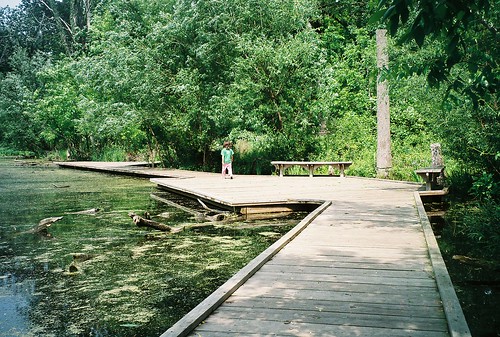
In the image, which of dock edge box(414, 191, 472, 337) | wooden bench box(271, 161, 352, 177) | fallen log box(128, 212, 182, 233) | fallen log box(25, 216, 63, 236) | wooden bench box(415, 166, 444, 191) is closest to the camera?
dock edge box(414, 191, 472, 337)

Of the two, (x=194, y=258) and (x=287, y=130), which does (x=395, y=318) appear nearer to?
(x=194, y=258)

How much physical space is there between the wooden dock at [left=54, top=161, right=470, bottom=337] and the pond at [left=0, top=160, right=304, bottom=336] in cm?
109

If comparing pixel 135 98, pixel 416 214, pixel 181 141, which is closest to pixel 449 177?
pixel 416 214

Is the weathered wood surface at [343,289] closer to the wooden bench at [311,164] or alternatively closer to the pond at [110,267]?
the pond at [110,267]

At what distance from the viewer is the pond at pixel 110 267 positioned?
5141 millimetres

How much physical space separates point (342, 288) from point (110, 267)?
3856 millimetres

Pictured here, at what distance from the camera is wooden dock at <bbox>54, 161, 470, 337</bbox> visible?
3480 millimetres

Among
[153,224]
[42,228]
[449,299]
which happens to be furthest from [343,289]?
[42,228]

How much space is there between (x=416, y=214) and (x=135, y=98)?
17.1 metres

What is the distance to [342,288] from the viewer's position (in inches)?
173

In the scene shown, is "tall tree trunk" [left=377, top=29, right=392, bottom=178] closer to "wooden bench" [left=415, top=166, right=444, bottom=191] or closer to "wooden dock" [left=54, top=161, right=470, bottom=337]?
"wooden bench" [left=415, top=166, right=444, bottom=191]

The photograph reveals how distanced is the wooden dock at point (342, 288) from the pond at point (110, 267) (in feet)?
3.57

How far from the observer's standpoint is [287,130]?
1817cm

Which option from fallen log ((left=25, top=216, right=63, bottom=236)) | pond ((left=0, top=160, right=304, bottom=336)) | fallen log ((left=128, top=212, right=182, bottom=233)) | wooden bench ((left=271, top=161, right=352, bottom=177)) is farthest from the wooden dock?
wooden bench ((left=271, top=161, right=352, bottom=177))
